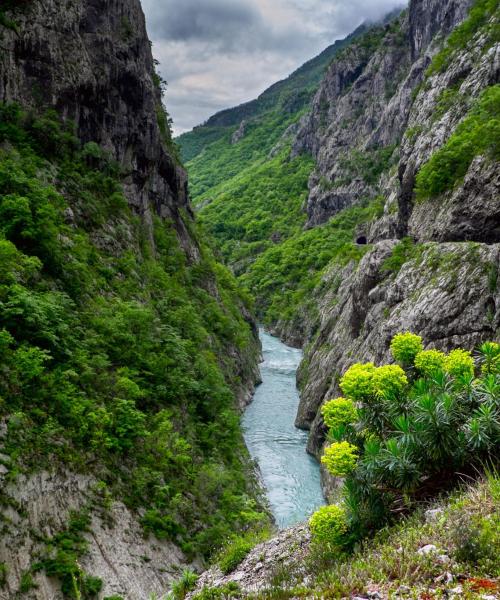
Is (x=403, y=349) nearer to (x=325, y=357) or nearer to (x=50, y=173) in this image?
(x=50, y=173)

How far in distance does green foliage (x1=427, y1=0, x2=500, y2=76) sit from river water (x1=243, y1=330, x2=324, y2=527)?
3479 centimetres

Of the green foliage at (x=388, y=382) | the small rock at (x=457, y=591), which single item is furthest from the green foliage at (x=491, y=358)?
the small rock at (x=457, y=591)

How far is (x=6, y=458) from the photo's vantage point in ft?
38.2

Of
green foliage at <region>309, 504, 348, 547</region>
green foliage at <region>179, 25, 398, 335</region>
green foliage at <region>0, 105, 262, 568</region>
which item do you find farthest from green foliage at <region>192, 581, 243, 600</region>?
green foliage at <region>179, 25, 398, 335</region>

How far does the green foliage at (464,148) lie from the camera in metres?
25.6

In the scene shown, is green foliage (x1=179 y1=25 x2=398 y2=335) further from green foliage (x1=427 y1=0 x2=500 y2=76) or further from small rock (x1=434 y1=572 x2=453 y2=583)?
small rock (x1=434 y1=572 x2=453 y2=583)

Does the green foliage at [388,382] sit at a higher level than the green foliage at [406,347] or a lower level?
lower

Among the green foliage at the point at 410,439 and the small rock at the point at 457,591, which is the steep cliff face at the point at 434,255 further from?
the small rock at the point at 457,591

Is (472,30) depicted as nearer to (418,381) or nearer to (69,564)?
(418,381)

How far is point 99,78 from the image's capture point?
3228cm

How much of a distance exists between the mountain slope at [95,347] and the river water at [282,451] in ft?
16.6

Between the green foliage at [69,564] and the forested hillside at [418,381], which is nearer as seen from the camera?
the forested hillside at [418,381]

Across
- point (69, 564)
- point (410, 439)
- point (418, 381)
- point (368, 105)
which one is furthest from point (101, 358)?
point (368, 105)

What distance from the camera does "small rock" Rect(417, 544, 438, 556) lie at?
25.8ft
